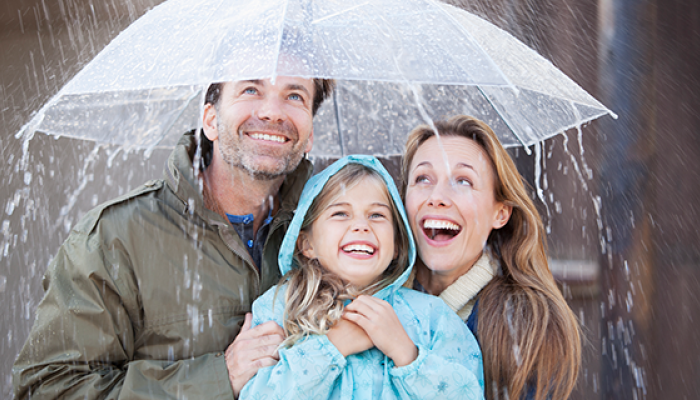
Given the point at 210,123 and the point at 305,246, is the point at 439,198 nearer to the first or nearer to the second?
the point at 305,246

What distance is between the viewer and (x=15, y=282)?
169 inches

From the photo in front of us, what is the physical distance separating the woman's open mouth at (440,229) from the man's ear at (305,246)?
1.70 ft

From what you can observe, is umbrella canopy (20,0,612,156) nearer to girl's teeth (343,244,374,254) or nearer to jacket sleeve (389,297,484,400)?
girl's teeth (343,244,374,254)

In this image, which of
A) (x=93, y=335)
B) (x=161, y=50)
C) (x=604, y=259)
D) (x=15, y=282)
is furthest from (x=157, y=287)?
(x=604, y=259)

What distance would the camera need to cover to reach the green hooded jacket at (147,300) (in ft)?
7.24

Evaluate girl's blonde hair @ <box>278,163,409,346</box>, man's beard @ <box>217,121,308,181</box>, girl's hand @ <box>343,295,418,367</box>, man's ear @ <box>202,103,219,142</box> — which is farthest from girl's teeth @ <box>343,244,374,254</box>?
man's ear @ <box>202,103,219,142</box>

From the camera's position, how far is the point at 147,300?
235 cm

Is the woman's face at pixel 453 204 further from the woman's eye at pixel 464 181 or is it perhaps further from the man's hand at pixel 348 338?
the man's hand at pixel 348 338

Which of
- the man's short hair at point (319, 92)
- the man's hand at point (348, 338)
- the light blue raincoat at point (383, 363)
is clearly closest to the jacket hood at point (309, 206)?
the light blue raincoat at point (383, 363)

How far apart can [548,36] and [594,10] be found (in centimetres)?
42

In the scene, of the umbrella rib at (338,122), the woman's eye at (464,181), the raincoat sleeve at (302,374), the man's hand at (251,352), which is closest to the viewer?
the raincoat sleeve at (302,374)

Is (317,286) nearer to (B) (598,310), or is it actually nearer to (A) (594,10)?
(B) (598,310)

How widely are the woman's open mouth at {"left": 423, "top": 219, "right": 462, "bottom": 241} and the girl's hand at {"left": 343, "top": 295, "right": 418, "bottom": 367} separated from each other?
0.50m

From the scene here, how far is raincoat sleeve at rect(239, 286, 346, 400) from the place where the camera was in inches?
80.7
